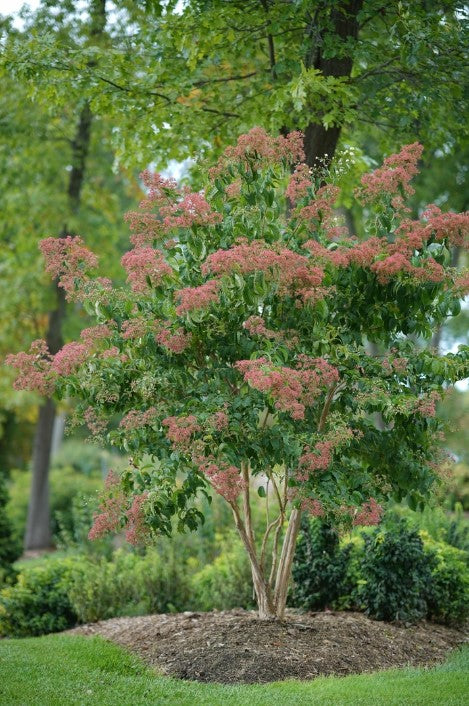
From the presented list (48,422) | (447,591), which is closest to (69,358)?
(447,591)

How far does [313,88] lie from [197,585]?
5182 millimetres

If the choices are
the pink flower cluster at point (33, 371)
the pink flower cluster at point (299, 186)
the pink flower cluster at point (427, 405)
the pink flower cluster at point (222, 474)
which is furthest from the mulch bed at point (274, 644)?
the pink flower cluster at point (299, 186)

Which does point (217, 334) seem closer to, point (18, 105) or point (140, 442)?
point (140, 442)

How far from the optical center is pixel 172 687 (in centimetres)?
550

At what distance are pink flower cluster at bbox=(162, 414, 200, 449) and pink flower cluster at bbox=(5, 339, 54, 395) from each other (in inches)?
36.8

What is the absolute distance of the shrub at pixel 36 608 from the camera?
8.88 meters

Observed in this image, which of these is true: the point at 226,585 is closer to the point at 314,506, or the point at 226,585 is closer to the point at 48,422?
the point at 314,506

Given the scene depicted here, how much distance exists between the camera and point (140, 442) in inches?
234

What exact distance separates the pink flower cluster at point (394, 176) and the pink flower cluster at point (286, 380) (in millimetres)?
1431

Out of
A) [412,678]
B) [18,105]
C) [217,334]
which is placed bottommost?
[412,678]

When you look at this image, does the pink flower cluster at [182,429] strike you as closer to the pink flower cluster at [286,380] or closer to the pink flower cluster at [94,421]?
the pink flower cluster at [286,380]

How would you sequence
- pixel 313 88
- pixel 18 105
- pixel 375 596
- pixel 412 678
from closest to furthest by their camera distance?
pixel 412 678, pixel 313 88, pixel 375 596, pixel 18 105

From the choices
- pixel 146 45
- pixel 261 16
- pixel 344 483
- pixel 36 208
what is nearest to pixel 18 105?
pixel 36 208

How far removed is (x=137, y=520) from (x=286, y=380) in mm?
1433
